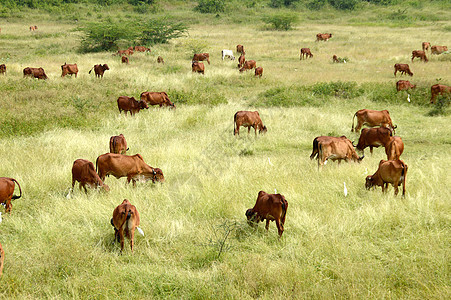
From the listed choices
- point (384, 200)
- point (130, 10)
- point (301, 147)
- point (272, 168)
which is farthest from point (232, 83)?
point (130, 10)

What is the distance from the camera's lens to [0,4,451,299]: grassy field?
450 cm

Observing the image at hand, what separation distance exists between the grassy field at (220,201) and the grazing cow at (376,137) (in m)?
0.83

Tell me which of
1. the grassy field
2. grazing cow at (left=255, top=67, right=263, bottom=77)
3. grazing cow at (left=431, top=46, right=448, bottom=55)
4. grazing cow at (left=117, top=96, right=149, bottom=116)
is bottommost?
the grassy field

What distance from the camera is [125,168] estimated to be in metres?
7.20

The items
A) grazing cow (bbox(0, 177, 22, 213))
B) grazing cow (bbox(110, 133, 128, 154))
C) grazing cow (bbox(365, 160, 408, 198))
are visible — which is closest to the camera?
grazing cow (bbox(0, 177, 22, 213))

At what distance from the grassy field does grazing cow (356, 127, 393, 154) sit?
32.6 inches

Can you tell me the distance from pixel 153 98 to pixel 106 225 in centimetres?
917

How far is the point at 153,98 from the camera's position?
47.8 feet

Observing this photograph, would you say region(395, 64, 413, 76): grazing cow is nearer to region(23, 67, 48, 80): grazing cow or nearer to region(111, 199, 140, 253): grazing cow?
region(23, 67, 48, 80): grazing cow

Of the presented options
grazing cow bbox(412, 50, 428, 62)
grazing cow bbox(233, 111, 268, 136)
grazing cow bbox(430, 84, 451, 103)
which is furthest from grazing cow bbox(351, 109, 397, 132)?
grazing cow bbox(412, 50, 428, 62)

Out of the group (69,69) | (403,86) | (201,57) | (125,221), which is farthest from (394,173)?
(201,57)

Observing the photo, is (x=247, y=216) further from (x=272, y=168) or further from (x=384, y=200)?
(x=272, y=168)

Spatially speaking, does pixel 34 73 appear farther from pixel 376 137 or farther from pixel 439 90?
pixel 439 90

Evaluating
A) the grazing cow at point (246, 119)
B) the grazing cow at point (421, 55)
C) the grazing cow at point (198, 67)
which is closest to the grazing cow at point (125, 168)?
→ the grazing cow at point (246, 119)
